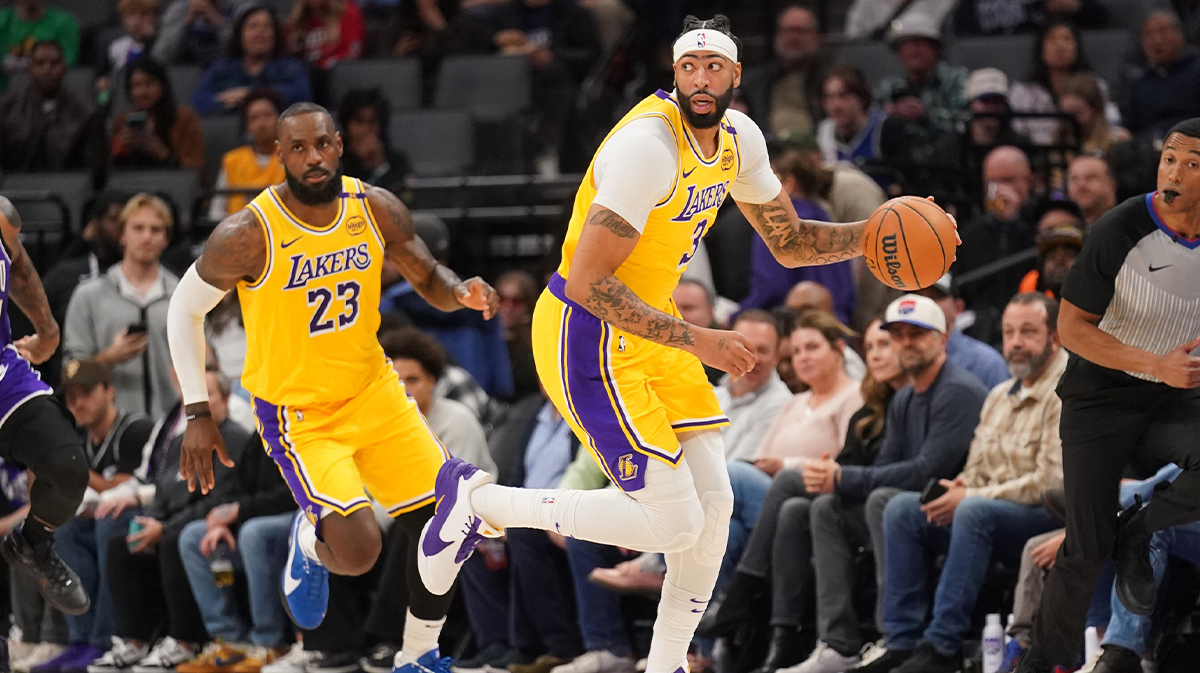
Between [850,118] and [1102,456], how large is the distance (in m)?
4.84

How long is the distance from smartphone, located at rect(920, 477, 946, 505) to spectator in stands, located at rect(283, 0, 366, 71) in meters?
7.37

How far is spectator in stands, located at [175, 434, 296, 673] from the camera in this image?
27.5ft

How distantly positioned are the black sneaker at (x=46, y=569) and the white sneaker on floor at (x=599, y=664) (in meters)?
2.38

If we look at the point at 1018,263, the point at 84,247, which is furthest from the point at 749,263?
the point at 84,247

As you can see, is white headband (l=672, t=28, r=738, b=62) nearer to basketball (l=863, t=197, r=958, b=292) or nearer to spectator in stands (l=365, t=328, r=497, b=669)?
basketball (l=863, t=197, r=958, b=292)

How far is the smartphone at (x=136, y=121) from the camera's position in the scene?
11602mm

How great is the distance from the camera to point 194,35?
13.2 meters

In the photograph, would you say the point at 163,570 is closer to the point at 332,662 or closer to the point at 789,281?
the point at 332,662

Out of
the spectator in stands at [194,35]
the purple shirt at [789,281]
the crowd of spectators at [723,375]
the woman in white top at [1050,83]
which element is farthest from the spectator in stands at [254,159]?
the woman in white top at [1050,83]

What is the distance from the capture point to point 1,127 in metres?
12.3

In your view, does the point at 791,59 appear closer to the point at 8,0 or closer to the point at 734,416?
the point at 734,416

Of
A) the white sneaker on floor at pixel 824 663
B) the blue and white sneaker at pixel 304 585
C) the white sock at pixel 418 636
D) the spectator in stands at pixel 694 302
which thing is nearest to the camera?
the white sock at pixel 418 636

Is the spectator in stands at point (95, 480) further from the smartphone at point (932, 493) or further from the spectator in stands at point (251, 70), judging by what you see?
the smartphone at point (932, 493)

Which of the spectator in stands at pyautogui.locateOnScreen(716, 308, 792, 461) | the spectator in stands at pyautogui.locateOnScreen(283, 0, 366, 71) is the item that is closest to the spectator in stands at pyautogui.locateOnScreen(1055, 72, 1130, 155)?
the spectator in stands at pyautogui.locateOnScreen(716, 308, 792, 461)
